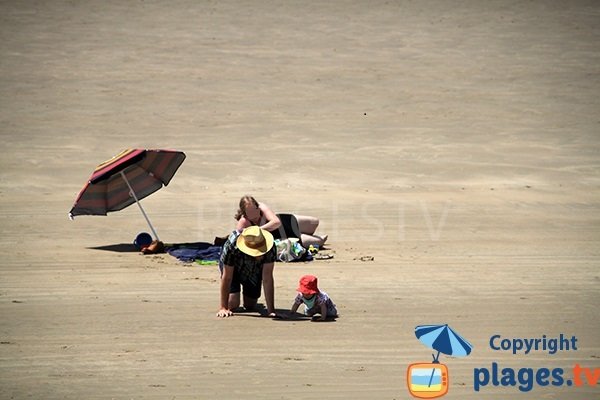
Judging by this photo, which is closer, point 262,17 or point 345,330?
point 345,330

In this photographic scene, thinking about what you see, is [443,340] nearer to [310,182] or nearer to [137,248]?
[137,248]

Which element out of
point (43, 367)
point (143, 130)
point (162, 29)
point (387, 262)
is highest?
point (162, 29)

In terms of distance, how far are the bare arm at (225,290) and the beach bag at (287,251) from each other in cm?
259

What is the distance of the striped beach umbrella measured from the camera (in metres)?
12.2

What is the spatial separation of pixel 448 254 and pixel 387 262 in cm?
90

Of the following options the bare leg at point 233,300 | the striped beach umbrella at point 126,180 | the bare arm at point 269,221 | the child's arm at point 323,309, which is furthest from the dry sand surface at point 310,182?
the bare arm at point 269,221

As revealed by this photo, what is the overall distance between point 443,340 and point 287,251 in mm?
3657

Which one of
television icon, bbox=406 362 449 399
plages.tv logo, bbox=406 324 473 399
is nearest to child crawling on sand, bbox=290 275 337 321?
plages.tv logo, bbox=406 324 473 399

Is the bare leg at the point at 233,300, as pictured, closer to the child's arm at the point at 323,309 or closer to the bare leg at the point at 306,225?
the child's arm at the point at 323,309

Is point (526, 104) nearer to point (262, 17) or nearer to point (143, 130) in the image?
point (143, 130)

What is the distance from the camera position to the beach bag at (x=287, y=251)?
1145cm

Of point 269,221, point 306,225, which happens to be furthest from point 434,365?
point 306,225

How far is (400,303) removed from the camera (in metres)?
9.43

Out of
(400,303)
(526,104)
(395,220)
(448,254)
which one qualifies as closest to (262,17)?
(526,104)
